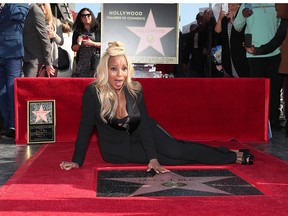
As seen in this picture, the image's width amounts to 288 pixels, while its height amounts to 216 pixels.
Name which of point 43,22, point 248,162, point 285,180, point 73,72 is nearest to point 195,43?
point 73,72

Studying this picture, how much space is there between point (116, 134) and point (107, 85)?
0.41m

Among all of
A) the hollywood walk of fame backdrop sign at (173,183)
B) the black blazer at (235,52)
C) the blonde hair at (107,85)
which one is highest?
the black blazer at (235,52)

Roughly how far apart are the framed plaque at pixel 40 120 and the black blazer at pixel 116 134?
4.72 ft

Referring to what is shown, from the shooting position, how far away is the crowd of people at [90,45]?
18.8ft

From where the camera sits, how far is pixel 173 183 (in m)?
3.38

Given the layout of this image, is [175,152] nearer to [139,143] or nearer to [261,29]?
[139,143]

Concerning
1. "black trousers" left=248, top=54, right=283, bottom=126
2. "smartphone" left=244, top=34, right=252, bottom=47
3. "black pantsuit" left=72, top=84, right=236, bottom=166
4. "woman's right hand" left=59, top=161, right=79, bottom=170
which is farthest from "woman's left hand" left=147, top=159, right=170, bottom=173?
"black trousers" left=248, top=54, right=283, bottom=126

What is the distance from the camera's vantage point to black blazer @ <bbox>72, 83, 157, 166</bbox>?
381 cm

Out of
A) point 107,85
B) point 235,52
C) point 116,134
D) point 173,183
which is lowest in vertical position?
point 173,183

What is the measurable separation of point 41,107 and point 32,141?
14.8 inches

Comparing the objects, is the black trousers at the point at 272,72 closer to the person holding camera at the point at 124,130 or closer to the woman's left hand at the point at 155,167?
the person holding camera at the point at 124,130

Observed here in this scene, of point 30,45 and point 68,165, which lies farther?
point 30,45

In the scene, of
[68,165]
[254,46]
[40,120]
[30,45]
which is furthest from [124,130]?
[254,46]

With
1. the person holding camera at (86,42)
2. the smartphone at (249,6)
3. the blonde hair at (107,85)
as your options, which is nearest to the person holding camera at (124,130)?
the blonde hair at (107,85)
